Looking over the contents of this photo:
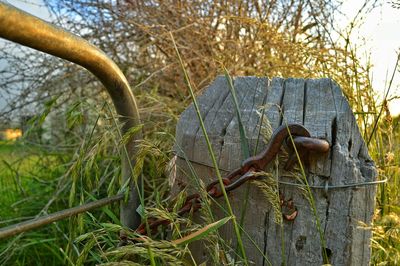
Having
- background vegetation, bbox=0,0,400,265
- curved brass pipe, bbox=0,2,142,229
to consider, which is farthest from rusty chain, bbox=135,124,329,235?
background vegetation, bbox=0,0,400,265

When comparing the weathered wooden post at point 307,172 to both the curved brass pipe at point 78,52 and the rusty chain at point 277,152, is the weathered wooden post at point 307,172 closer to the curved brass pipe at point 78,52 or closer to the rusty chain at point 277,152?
the rusty chain at point 277,152

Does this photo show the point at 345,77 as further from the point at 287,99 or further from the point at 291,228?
the point at 291,228

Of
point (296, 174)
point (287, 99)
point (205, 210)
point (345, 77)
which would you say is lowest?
point (205, 210)

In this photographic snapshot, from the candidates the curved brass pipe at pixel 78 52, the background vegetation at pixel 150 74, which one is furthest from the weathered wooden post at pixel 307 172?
the background vegetation at pixel 150 74

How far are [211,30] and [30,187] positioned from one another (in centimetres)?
218

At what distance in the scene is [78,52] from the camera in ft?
3.81

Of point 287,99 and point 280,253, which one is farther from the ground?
point 287,99

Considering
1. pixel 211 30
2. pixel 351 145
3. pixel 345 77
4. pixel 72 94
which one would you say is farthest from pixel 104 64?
pixel 72 94

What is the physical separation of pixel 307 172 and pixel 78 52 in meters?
0.69

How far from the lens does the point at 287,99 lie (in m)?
1.31

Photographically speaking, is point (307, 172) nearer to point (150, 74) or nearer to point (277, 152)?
point (277, 152)

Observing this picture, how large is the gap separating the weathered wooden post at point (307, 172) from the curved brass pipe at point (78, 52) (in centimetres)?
27

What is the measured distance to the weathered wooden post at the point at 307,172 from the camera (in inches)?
47.1

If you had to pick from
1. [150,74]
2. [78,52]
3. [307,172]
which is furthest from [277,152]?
[150,74]
